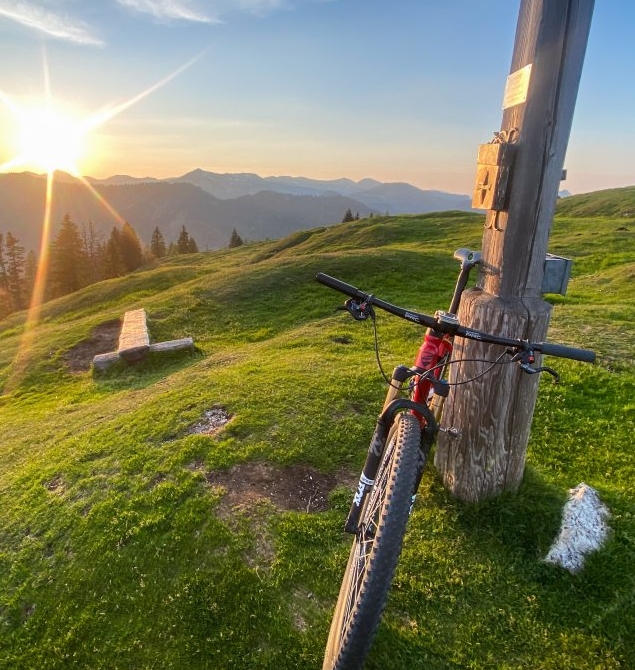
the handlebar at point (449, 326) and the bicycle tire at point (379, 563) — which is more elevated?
the handlebar at point (449, 326)

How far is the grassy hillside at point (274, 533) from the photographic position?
144 inches

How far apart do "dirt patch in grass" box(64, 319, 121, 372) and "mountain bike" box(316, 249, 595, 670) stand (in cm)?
1350

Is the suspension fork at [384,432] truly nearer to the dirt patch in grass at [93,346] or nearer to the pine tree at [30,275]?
the dirt patch in grass at [93,346]

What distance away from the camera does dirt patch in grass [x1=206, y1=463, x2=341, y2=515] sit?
5.12 m

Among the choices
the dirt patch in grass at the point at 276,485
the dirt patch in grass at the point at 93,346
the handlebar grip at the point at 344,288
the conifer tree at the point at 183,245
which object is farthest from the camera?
the conifer tree at the point at 183,245

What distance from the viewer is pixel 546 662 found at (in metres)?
3.35

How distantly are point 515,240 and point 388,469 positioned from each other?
2368mm

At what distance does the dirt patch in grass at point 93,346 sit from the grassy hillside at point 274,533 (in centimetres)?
549

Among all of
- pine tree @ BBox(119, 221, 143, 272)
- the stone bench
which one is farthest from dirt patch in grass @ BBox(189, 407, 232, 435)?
pine tree @ BBox(119, 221, 143, 272)

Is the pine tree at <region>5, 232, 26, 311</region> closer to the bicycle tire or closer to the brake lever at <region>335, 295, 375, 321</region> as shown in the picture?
the brake lever at <region>335, 295, 375, 321</region>

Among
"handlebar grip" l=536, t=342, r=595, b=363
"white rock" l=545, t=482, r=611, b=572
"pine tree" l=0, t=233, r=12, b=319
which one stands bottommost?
"pine tree" l=0, t=233, r=12, b=319

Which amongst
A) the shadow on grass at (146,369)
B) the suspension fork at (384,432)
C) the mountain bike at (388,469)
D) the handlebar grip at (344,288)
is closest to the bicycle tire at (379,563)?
the mountain bike at (388,469)

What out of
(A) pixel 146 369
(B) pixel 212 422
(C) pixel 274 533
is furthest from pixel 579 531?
(A) pixel 146 369

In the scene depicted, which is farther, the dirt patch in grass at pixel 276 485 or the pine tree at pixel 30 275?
the pine tree at pixel 30 275
